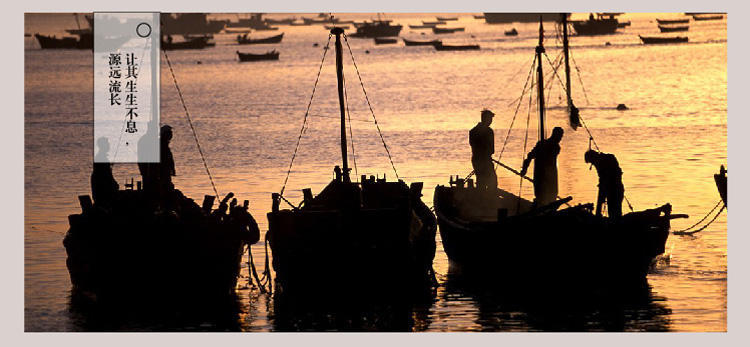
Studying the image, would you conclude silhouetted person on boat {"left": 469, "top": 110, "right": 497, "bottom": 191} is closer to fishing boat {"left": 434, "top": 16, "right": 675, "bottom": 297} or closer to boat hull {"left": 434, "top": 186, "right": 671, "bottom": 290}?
fishing boat {"left": 434, "top": 16, "right": 675, "bottom": 297}

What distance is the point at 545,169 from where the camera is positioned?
2455 cm

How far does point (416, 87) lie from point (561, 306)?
68.3 metres

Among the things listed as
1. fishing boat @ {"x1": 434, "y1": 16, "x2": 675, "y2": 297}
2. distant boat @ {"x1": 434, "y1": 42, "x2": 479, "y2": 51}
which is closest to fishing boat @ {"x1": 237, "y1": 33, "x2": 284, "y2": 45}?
distant boat @ {"x1": 434, "y1": 42, "x2": 479, "y2": 51}

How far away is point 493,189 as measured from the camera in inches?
1049

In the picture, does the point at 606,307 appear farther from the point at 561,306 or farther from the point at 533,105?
the point at 533,105

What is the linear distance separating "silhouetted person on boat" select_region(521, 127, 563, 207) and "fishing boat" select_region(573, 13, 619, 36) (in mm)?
133288

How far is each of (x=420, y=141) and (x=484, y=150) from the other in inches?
1050

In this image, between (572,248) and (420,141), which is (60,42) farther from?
(572,248)

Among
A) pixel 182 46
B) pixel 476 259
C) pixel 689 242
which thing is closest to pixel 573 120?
pixel 689 242

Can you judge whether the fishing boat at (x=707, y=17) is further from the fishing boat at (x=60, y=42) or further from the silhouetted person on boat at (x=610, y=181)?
the silhouetted person on boat at (x=610, y=181)

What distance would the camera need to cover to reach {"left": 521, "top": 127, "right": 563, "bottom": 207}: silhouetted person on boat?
960 inches

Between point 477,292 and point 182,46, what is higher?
point 182,46

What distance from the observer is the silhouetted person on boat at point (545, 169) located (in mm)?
24391

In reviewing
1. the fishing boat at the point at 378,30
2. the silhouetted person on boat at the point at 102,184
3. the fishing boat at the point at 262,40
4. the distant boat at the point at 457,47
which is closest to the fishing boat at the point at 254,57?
the distant boat at the point at 457,47
